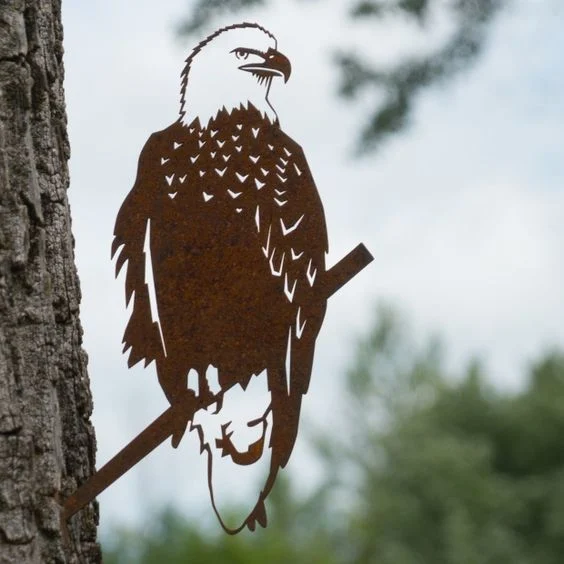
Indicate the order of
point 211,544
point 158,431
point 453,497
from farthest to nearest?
1. point 453,497
2. point 211,544
3. point 158,431

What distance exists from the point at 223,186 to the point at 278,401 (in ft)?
1.33

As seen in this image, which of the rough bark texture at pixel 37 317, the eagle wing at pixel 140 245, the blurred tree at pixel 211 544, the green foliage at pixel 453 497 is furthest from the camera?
the green foliage at pixel 453 497

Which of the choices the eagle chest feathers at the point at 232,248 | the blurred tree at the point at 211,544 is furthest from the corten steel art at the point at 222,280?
the blurred tree at the point at 211,544

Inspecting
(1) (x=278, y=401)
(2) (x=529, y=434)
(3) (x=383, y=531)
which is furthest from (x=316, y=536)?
(1) (x=278, y=401)

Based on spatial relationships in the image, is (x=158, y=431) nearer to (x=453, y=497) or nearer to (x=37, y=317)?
(x=37, y=317)

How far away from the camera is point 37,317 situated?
2023 millimetres

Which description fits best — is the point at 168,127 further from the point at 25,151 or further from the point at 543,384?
the point at 543,384

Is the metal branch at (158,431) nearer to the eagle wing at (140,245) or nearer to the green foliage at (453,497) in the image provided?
the eagle wing at (140,245)

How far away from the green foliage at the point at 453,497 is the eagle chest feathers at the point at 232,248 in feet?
28.5

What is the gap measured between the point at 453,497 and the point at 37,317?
11.4m

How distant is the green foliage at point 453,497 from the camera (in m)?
12.3

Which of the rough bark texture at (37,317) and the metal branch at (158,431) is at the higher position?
the rough bark texture at (37,317)

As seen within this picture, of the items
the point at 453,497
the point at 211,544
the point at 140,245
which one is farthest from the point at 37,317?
the point at 453,497

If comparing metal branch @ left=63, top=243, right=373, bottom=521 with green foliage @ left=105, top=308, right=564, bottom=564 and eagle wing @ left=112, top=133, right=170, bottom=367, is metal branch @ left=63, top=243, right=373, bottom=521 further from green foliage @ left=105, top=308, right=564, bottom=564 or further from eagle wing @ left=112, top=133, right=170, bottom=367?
green foliage @ left=105, top=308, right=564, bottom=564
